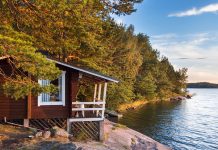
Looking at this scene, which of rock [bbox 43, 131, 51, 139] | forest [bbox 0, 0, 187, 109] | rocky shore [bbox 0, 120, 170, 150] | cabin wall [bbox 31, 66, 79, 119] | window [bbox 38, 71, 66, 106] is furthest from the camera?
window [bbox 38, 71, 66, 106]

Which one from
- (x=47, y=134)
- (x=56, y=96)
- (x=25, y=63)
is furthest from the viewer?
(x=56, y=96)

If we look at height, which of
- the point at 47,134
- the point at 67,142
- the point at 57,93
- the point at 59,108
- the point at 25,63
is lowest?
the point at 67,142

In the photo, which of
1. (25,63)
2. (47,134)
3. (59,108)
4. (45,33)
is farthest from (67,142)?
(25,63)

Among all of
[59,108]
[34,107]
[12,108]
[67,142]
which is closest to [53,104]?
[59,108]

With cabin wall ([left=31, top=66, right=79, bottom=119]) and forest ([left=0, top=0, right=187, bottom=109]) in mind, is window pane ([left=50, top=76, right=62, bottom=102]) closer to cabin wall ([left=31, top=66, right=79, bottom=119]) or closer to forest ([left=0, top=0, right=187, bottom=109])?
cabin wall ([left=31, top=66, right=79, bottom=119])

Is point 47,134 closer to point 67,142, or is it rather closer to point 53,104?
point 67,142

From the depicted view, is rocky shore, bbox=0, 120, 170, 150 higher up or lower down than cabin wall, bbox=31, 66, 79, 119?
lower down

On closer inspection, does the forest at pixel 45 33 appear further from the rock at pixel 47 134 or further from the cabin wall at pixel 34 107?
the rock at pixel 47 134

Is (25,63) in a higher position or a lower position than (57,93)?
higher

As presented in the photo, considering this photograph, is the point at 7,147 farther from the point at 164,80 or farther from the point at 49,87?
the point at 164,80

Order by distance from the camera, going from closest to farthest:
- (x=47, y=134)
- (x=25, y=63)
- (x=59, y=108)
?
(x=25, y=63), (x=47, y=134), (x=59, y=108)

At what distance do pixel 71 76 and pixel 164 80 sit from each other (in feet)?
220

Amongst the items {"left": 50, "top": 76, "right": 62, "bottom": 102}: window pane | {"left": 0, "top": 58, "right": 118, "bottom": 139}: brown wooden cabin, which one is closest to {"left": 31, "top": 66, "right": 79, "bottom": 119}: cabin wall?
{"left": 0, "top": 58, "right": 118, "bottom": 139}: brown wooden cabin

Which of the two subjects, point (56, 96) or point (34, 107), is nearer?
point (34, 107)
